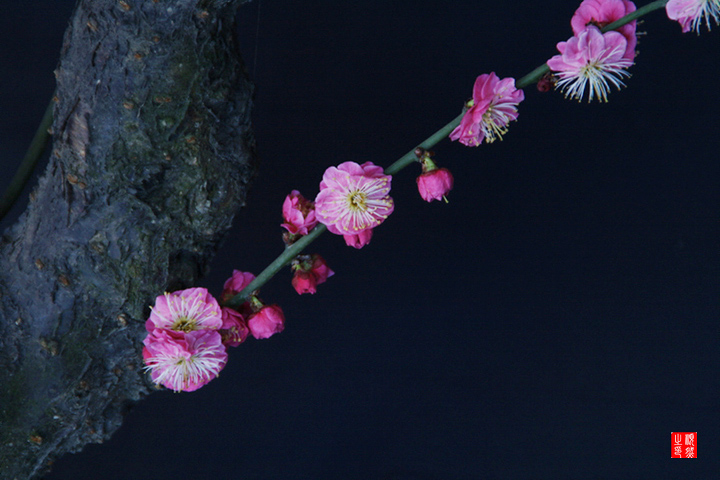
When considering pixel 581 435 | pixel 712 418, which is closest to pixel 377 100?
pixel 581 435

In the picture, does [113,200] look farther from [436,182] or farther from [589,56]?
[589,56]

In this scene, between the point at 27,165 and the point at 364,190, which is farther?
the point at 27,165

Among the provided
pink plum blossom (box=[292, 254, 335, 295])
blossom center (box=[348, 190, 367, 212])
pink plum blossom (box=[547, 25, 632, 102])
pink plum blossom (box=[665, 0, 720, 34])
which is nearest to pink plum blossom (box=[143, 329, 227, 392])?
pink plum blossom (box=[292, 254, 335, 295])

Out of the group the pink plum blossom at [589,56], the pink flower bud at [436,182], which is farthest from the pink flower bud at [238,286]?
the pink plum blossom at [589,56]

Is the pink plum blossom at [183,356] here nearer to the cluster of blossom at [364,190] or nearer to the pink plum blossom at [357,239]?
the cluster of blossom at [364,190]

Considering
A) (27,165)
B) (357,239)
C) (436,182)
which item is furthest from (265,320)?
(27,165)

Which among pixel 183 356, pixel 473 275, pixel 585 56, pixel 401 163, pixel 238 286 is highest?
pixel 473 275
